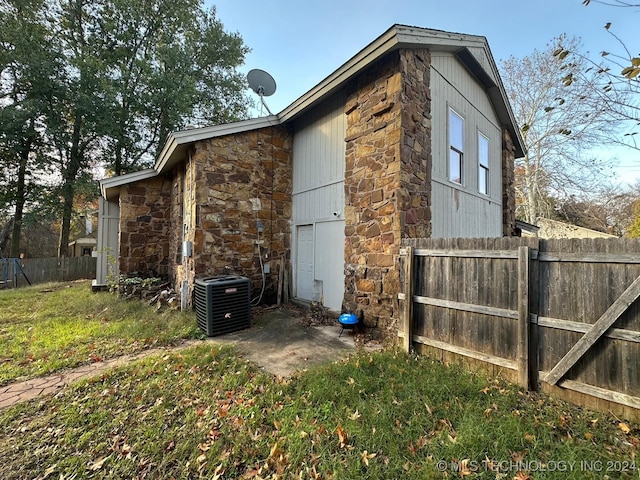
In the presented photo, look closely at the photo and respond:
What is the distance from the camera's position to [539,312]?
2.89 meters

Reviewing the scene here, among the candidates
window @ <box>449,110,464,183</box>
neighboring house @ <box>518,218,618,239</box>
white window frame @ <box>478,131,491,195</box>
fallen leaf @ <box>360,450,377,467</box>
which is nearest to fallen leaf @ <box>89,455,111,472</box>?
fallen leaf @ <box>360,450,377,467</box>

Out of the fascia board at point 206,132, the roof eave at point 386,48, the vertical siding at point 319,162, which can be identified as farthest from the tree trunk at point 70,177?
the vertical siding at point 319,162

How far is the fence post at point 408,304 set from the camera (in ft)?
12.8

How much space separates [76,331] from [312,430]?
540cm

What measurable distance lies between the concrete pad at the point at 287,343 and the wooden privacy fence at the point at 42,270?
13.5m

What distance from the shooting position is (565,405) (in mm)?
2664

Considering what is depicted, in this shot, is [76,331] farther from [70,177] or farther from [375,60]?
[70,177]

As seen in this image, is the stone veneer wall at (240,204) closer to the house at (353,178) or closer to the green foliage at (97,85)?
the house at (353,178)

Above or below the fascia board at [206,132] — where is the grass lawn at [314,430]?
below

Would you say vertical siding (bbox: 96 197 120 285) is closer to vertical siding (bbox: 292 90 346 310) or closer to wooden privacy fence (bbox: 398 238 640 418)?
vertical siding (bbox: 292 90 346 310)

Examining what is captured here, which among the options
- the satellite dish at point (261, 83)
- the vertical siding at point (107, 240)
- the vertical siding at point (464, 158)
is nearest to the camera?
the vertical siding at point (464, 158)

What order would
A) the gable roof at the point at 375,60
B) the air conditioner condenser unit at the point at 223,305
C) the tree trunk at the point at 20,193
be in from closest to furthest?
the gable roof at the point at 375,60 → the air conditioner condenser unit at the point at 223,305 → the tree trunk at the point at 20,193

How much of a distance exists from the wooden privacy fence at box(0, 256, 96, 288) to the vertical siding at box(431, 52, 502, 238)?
16783mm

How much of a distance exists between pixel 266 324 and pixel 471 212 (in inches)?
217
